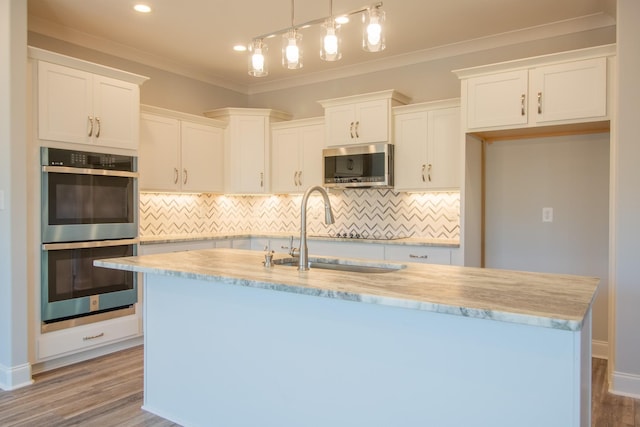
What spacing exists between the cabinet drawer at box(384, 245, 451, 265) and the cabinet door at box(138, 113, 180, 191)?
87.2 inches

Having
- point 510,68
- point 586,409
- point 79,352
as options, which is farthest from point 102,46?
point 586,409

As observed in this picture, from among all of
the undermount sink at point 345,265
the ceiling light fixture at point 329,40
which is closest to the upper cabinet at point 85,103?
the ceiling light fixture at point 329,40

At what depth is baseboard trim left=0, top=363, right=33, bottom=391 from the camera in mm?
3129

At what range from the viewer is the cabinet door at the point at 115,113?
145 inches

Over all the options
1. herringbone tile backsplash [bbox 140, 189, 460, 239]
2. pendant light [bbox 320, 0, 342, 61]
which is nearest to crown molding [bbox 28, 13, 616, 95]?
herringbone tile backsplash [bbox 140, 189, 460, 239]

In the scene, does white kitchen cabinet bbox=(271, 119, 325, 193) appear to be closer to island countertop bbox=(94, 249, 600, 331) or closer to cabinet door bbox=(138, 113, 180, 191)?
cabinet door bbox=(138, 113, 180, 191)

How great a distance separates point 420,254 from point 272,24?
7.66 ft

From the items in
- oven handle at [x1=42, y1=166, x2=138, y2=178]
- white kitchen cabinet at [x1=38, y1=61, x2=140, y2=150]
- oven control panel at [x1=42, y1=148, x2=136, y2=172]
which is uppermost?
white kitchen cabinet at [x1=38, y1=61, x2=140, y2=150]

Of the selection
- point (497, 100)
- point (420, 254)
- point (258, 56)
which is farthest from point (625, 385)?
point (258, 56)

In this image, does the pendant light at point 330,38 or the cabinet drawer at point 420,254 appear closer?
the pendant light at point 330,38

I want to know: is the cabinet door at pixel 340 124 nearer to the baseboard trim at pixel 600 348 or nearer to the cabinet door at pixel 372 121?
the cabinet door at pixel 372 121

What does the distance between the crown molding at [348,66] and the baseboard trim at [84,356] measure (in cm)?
264

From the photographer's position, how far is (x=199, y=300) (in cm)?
249

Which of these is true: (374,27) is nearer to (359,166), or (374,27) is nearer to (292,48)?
(292,48)
